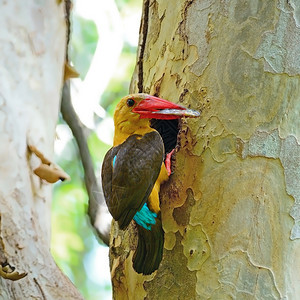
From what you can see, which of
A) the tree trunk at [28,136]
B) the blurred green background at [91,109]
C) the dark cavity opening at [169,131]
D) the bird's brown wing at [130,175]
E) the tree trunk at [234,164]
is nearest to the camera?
the tree trunk at [234,164]

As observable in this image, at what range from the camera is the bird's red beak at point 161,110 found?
5.87ft

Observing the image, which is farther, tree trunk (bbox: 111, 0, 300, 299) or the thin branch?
the thin branch

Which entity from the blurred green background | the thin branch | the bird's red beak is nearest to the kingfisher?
the bird's red beak

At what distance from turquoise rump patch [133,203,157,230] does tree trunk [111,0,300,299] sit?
51mm

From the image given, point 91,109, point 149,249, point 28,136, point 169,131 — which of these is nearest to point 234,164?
point 149,249

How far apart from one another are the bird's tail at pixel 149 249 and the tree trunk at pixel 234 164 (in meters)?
0.03

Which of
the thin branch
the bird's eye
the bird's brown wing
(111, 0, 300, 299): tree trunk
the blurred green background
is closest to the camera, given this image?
(111, 0, 300, 299): tree trunk

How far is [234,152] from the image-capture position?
1.72 meters

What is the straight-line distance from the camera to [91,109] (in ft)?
12.6

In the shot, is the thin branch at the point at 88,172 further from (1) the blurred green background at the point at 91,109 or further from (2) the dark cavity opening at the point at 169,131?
(2) the dark cavity opening at the point at 169,131

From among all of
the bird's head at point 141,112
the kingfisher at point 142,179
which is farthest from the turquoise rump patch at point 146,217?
the bird's head at point 141,112

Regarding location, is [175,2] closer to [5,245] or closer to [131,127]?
[131,127]

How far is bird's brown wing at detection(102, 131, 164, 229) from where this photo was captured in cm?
176

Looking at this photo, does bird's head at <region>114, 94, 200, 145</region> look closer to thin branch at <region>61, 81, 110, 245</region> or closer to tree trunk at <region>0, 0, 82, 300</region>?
tree trunk at <region>0, 0, 82, 300</region>
